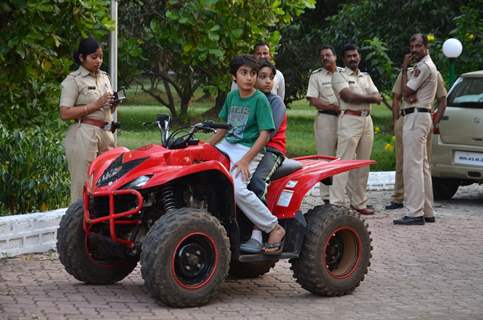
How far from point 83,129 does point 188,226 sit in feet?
9.13

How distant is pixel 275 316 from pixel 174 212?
0.98 metres

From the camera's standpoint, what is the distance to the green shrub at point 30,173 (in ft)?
37.9

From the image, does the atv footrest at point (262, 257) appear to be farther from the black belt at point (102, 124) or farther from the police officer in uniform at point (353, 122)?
the police officer in uniform at point (353, 122)

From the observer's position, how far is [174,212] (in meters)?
8.40

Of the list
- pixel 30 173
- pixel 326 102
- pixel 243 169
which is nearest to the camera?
pixel 243 169

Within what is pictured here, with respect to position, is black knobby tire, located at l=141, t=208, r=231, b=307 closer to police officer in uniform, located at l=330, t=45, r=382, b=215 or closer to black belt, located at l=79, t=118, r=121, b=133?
black belt, located at l=79, t=118, r=121, b=133

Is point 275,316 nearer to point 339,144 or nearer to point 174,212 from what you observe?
point 174,212

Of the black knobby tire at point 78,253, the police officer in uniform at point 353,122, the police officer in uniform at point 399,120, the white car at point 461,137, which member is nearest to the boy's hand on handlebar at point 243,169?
the black knobby tire at point 78,253

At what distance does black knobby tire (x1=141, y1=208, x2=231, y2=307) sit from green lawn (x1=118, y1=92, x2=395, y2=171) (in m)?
9.65

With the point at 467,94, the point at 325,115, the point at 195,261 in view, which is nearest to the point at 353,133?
the point at 325,115

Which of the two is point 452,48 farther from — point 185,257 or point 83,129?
point 185,257

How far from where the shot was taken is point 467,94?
49.8 feet

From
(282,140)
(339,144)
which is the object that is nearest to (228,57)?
(339,144)

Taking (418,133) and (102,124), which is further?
(418,133)
